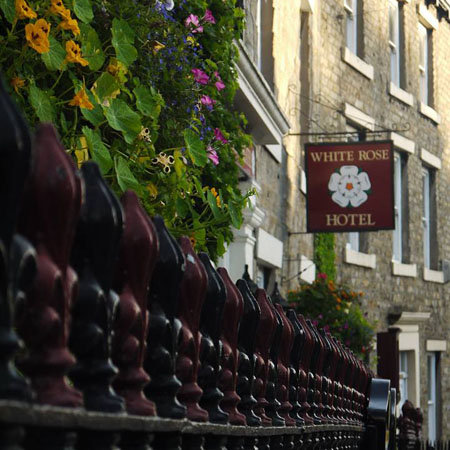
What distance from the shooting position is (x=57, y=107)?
4.54 metres

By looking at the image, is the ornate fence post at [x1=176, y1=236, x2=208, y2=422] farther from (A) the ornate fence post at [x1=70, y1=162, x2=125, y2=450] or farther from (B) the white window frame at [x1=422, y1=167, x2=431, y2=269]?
(B) the white window frame at [x1=422, y1=167, x2=431, y2=269]

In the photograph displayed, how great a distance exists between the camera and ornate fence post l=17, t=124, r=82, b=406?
1.61m

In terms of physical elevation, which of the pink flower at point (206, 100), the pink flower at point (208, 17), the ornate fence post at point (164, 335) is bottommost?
the ornate fence post at point (164, 335)

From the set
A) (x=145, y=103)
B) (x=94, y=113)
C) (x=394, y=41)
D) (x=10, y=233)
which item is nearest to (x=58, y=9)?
(x=94, y=113)

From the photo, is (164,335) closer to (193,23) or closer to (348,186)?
(193,23)

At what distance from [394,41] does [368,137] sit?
2604 mm

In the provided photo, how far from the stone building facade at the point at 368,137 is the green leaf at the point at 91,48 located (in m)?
4.84

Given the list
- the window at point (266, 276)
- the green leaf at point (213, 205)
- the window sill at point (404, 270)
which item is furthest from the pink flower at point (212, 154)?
the window sill at point (404, 270)

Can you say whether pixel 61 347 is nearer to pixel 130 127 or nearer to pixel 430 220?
pixel 130 127

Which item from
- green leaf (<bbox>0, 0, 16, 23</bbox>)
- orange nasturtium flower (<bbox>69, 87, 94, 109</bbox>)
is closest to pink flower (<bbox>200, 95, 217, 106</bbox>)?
orange nasturtium flower (<bbox>69, 87, 94, 109</bbox>)

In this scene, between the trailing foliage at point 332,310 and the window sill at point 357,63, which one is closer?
the trailing foliage at point 332,310

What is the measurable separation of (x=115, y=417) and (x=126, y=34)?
3186 millimetres

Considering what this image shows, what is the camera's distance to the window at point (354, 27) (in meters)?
18.5

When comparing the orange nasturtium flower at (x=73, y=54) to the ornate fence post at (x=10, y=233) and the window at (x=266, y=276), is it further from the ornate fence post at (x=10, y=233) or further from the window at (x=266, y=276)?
the window at (x=266, y=276)
